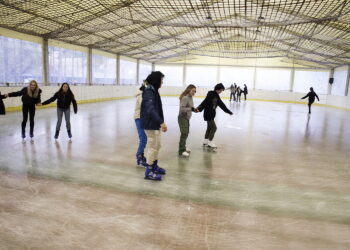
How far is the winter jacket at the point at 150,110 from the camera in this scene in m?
3.58

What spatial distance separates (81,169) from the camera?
170 inches

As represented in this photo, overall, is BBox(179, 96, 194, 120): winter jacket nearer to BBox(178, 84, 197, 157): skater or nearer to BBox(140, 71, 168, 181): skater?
BBox(178, 84, 197, 157): skater

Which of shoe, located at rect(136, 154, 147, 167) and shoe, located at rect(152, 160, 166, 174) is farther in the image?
shoe, located at rect(136, 154, 147, 167)

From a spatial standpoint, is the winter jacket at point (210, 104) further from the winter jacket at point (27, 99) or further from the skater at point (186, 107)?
the winter jacket at point (27, 99)

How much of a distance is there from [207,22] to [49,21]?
8.01 metres

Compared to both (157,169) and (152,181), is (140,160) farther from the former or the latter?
(152,181)

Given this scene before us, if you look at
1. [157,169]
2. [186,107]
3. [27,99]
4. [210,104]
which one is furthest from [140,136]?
[27,99]

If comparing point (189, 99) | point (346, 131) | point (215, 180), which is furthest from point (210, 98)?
point (346, 131)

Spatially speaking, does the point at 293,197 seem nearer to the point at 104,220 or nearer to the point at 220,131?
the point at 104,220

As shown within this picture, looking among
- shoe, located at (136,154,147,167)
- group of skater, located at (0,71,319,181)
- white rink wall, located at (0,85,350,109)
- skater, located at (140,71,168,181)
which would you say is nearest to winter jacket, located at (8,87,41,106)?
group of skater, located at (0,71,319,181)

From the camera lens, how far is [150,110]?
11.7 feet

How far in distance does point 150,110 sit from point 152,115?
73 millimetres

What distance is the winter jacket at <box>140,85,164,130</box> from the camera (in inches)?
141

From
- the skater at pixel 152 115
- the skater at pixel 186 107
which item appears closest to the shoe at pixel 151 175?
the skater at pixel 152 115
